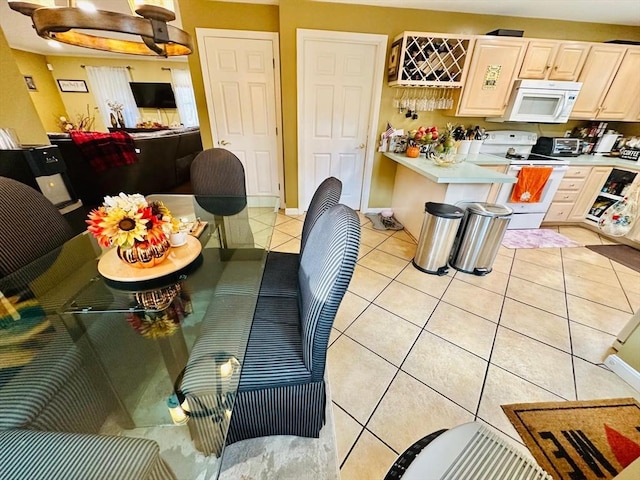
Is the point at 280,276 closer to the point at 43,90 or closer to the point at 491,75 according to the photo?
the point at 491,75

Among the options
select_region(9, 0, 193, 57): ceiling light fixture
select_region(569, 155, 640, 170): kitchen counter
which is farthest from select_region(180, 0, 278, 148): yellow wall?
A: select_region(569, 155, 640, 170): kitchen counter

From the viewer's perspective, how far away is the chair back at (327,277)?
30.5 inches

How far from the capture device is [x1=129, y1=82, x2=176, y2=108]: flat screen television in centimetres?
626

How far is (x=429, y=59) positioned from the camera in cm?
268

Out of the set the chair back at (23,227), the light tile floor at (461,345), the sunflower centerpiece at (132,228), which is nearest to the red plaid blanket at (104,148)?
the chair back at (23,227)

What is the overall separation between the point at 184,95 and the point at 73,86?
248 cm

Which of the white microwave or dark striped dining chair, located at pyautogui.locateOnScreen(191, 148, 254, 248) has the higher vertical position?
the white microwave

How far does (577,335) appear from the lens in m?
1.70

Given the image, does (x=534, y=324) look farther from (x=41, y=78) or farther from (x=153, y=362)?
(x=41, y=78)

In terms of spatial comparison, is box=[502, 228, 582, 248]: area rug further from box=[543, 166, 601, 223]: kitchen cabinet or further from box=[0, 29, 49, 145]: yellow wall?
box=[0, 29, 49, 145]: yellow wall

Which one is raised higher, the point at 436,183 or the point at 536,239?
the point at 436,183

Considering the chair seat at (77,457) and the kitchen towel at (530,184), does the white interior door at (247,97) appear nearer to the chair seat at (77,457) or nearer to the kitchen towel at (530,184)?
the kitchen towel at (530,184)

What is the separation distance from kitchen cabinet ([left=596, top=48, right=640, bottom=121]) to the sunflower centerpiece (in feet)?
15.2

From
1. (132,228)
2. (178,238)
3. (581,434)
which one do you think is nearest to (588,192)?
(581,434)
